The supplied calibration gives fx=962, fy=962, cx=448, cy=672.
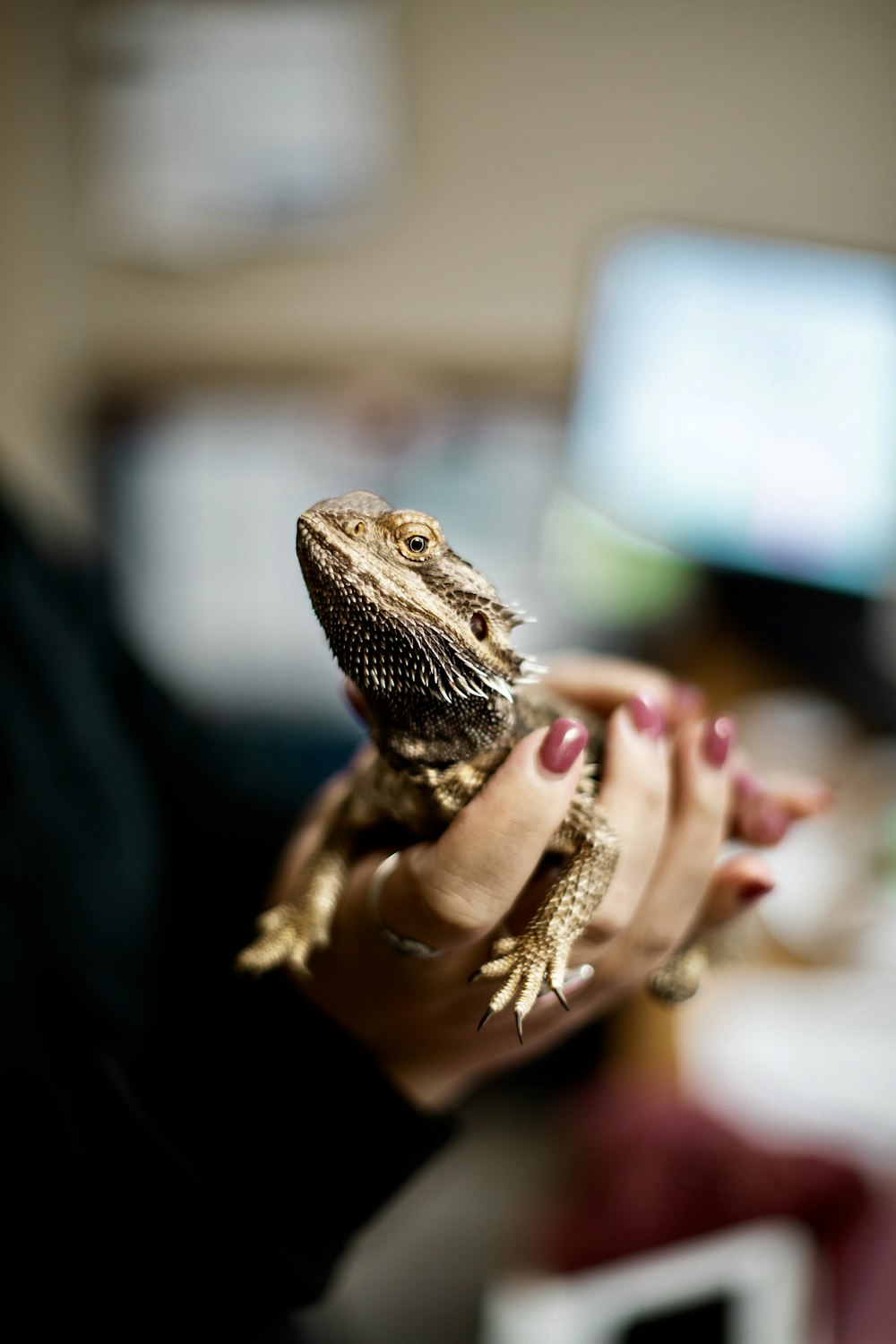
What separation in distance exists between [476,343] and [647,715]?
199 cm

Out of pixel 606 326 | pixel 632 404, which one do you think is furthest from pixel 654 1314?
pixel 606 326

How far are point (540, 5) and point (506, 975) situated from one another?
8.21 feet

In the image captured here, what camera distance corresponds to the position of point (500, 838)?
2.32 ft

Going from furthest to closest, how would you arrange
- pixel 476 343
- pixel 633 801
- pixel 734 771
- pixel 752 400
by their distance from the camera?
A: 1. pixel 476 343
2. pixel 752 400
3. pixel 734 771
4. pixel 633 801

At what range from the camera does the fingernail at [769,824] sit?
993mm

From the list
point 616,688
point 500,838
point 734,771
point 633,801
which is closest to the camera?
point 500,838

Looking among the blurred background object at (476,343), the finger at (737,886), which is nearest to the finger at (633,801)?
the finger at (737,886)

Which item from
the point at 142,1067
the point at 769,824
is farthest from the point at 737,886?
the point at 142,1067

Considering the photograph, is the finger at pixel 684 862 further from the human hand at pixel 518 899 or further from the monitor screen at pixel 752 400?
the monitor screen at pixel 752 400

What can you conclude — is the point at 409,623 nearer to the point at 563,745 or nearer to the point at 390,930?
the point at 563,745

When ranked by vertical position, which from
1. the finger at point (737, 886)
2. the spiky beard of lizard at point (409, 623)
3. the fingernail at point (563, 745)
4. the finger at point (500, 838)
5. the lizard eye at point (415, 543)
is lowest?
the finger at point (737, 886)

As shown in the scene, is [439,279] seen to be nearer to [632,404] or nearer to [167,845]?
[632,404]

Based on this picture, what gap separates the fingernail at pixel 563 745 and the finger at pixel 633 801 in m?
0.11

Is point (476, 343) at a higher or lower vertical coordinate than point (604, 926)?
higher
